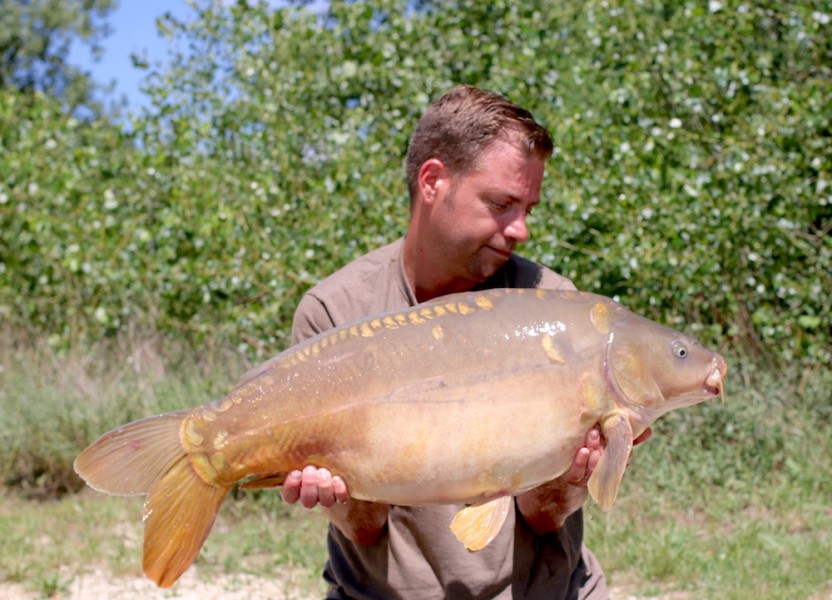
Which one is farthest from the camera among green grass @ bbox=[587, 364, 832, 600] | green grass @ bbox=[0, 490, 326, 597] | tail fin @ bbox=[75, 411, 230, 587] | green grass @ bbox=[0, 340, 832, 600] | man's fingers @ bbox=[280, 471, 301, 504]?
green grass @ bbox=[0, 490, 326, 597]

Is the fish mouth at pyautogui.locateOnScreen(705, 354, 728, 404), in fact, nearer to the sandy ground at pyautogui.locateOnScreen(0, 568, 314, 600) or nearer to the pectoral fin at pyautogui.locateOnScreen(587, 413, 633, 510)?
the pectoral fin at pyautogui.locateOnScreen(587, 413, 633, 510)

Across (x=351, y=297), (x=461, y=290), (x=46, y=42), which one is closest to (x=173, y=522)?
A: (x=351, y=297)

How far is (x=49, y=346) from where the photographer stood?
6484mm

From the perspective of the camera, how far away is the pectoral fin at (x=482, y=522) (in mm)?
2004

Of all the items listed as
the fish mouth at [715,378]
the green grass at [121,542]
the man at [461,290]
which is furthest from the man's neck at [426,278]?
the green grass at [121,542]

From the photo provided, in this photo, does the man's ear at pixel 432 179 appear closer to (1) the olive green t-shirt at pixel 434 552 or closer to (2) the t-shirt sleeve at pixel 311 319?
(1) the olive green t-shirt at pixel 434 552

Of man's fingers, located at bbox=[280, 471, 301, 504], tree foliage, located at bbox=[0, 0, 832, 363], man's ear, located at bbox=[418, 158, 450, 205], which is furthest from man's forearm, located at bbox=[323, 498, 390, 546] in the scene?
tree foliage, located at bbox=[0, 0, 832, 363]

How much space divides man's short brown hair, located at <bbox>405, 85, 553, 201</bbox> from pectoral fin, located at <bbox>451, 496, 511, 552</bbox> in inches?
30.3

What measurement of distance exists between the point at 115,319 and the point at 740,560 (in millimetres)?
3787

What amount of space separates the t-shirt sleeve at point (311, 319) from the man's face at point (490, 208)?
325 millimetres

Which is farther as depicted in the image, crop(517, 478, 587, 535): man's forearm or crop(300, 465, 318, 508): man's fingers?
crop(517, 478, 587, 535): man's forearm

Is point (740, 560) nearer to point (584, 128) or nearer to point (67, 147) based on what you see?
point (584, 128)

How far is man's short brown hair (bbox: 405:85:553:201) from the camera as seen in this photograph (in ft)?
7.82

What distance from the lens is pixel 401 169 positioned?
5.71 metres
